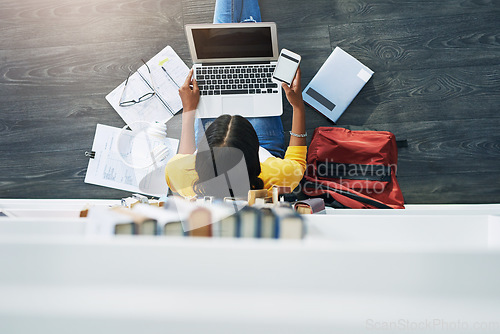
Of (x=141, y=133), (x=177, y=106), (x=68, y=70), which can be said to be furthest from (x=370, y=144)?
(x=68, y=70)

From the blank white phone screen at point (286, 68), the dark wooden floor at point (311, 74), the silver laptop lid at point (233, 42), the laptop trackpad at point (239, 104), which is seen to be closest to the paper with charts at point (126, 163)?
the dark wooden floor at point (311, 74)

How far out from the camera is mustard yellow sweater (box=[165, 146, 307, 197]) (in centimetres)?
112

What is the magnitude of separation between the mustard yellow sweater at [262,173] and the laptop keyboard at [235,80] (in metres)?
0.32

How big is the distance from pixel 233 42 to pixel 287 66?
239 millimetres

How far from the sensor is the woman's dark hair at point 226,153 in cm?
97

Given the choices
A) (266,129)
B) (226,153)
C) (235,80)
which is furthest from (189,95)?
(226,153)

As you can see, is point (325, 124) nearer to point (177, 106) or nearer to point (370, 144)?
point (370, 144)

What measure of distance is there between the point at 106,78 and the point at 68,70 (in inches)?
7.9

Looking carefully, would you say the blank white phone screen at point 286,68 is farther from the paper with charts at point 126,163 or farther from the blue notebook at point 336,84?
the paper with charts at point 126,163

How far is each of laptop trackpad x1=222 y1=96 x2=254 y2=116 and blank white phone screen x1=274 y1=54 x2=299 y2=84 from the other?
15 cm

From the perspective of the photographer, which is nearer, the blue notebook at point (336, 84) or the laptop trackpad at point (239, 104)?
the laptop trackpad at point (239, 104)

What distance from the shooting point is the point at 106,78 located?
5.02 ft

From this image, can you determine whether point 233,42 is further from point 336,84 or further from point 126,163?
point 126,163

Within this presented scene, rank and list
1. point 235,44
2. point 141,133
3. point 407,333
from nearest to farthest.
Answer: point 407,333 → point 235,44 → point 141,133
